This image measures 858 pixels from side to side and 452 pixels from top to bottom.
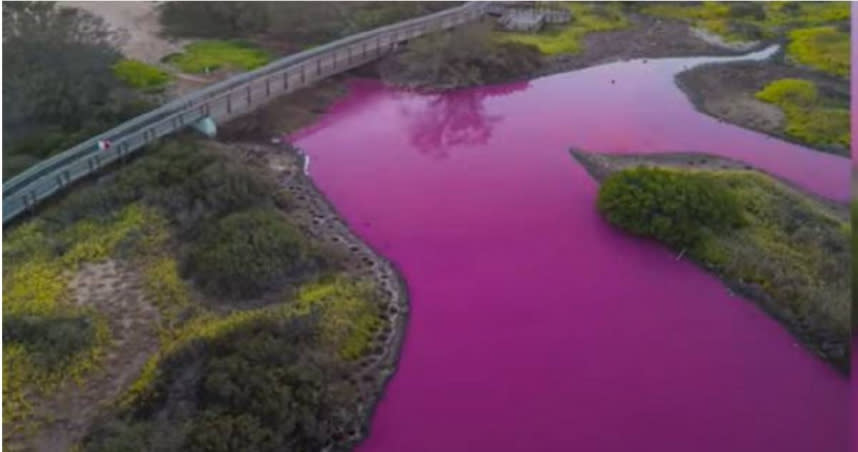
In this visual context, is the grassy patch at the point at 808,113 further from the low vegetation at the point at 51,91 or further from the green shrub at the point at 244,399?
the low vegetation at the point at 51,91

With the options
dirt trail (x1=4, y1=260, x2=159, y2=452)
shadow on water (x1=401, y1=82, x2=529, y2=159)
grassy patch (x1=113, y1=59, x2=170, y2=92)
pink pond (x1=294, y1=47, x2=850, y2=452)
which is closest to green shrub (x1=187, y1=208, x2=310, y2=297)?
dirt trail (x1=4, y1=260, x2=159, y2=452)

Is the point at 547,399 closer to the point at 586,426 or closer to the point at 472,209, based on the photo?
the point at 586,426

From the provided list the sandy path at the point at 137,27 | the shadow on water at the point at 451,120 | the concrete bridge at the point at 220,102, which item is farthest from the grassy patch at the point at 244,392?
the sandy path at the point at 137,27

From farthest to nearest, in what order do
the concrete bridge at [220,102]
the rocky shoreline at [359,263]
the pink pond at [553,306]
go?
the concrete bridge at [220,102] < the rocky shoreline at [359,263] < the pink pond at [553,306]

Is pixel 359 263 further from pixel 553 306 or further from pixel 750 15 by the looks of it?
pixel 750 15

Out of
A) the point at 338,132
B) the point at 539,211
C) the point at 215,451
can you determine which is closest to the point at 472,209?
the point at 539,211

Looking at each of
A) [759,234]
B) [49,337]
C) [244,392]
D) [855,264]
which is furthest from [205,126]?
[855,264]

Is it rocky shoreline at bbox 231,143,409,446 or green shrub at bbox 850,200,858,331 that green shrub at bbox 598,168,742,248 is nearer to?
rocky shoreline at bbox 231,143,409,446
